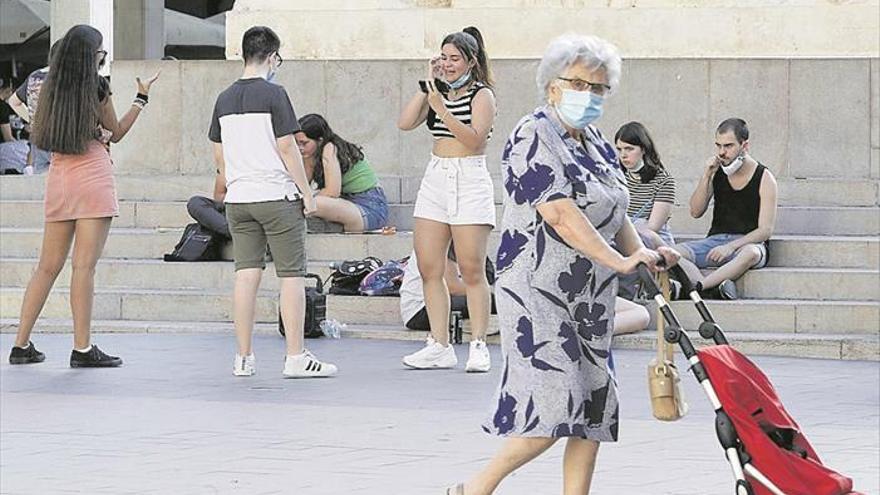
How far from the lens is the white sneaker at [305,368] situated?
10742mm

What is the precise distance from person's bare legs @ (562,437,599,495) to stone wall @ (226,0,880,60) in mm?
9819

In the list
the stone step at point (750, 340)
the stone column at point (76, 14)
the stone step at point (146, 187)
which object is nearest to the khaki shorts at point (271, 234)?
the stone step at point (750, 340)

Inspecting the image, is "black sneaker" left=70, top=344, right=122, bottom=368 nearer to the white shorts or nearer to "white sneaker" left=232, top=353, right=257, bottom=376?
"white sneaker" left=232, top=353, right=257, bottom=376

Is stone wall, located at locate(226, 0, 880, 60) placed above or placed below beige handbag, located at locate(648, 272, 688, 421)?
above

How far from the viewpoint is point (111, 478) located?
771 centimetres

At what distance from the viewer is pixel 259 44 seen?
34.1ft

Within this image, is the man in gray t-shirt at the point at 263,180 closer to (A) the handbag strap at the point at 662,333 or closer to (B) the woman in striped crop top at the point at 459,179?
(B) the woman in striped crop top at the point at 459,179

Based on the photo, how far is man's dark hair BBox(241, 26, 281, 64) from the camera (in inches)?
Answer: 409

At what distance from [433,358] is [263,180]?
59.1 inches

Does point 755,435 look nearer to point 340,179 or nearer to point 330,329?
point 330,329

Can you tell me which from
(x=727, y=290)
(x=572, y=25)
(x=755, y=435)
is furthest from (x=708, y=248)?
(x=755, y=435)

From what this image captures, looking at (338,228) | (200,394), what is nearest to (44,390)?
(200,394)

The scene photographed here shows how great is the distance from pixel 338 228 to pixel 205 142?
7.72 feet

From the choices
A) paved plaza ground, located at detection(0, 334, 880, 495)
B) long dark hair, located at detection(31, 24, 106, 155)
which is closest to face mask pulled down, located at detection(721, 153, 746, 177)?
paved plaza ground, located at detection(0, 334, 880, 495)
